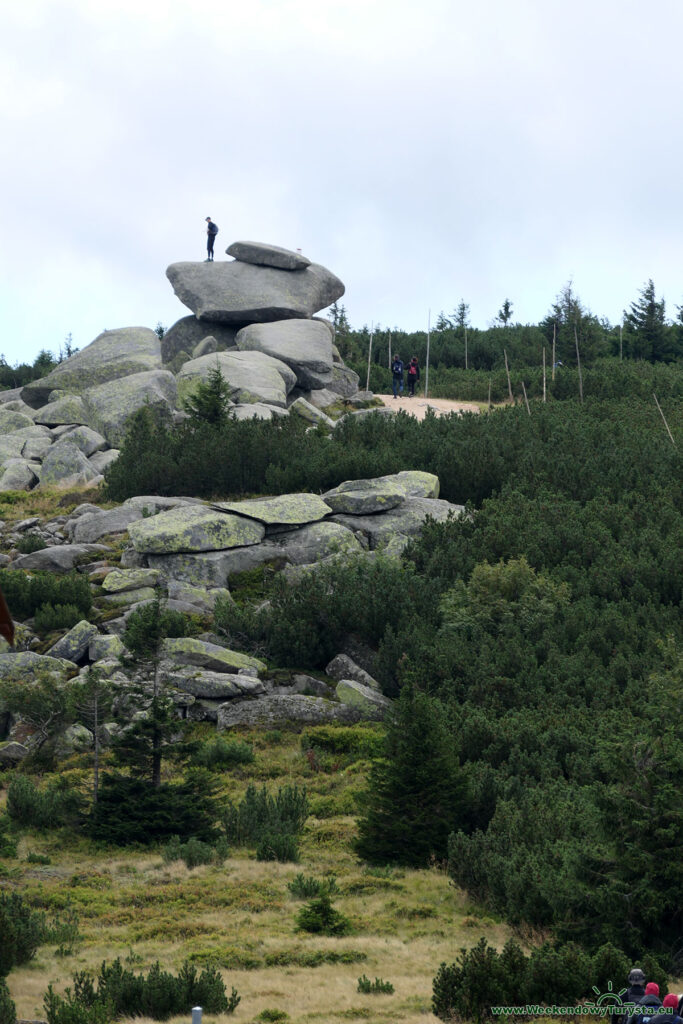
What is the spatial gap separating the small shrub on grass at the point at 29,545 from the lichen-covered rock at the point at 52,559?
444 millimetres

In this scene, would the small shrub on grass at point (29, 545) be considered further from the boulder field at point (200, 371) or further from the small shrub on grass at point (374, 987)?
the small shrub on grass at point (374, 987)

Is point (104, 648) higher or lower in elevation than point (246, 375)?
lower

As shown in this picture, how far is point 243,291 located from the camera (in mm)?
41719

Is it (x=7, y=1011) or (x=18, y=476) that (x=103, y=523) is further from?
(x=7, y=1011)

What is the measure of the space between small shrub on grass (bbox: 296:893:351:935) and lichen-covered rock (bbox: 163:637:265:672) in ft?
25.4

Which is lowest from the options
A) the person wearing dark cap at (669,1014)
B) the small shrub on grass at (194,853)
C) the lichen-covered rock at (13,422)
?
the small shrub on grass at (194,853)

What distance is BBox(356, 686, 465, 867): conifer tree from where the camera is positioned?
13.7 meters

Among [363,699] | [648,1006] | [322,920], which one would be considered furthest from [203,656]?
[648,1006]

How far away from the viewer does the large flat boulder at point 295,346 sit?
39.4 m

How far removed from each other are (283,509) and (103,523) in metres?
3.98

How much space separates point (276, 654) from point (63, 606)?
153 inches

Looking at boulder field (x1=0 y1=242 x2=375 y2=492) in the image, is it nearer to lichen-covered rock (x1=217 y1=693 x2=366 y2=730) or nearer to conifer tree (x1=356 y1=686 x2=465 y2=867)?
lichen-covered rock (x1=217 y1=693 x2=366 y2=730)

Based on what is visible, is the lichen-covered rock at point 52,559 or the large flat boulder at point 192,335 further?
the large flat boulder at point 192,335

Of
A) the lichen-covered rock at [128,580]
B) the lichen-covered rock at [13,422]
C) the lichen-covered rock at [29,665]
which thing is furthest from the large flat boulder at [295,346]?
the lichen-covered rock at [29,665]
